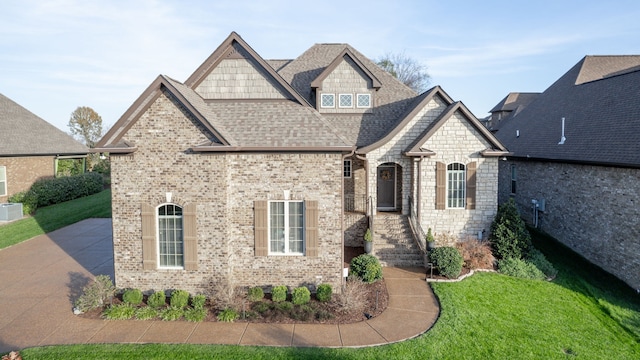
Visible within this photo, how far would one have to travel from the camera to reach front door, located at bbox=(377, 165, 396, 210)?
679 inches

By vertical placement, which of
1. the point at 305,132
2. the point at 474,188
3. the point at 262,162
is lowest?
the point at 474,188

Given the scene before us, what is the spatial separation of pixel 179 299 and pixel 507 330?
8632 mm

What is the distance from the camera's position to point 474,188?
604 inches

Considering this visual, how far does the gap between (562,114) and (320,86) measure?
13633 millimetres

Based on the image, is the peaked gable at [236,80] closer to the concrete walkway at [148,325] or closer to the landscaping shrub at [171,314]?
the landscaping shrub at [171,314]

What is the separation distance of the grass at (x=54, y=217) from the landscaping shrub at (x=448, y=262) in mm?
17510

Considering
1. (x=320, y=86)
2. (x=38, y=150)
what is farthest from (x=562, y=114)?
(x=38, y=150)

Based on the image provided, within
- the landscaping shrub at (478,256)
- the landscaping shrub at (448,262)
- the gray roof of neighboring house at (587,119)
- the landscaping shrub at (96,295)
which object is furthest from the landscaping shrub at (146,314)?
the gray roof of neighboring house at (587,119)

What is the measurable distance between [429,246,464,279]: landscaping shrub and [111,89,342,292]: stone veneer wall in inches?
145

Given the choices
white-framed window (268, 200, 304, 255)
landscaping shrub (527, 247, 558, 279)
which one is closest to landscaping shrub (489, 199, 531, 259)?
landscaping shrub (527, 247, 558, 279)

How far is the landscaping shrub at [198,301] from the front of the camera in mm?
9844

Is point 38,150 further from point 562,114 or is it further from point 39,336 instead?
point 562,114

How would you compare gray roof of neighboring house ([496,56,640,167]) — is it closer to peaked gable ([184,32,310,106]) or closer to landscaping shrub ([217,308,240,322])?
peaked gable ([184,32,310,106])

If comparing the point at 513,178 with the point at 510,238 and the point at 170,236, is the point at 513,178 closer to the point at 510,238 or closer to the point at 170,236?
the point at 510,238
